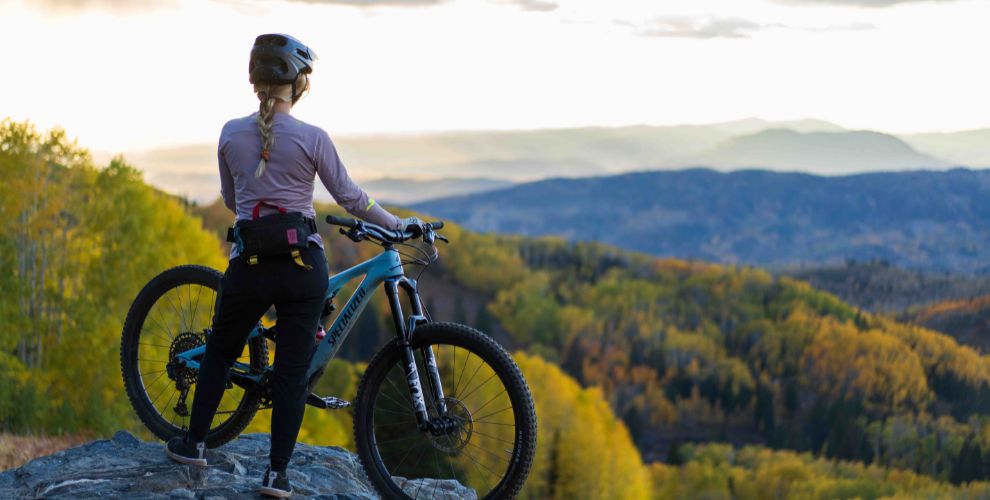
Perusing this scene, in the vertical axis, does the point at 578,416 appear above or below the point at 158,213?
below

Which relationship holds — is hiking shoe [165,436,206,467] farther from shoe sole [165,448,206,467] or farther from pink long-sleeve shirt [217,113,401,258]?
pink long-sleeve shirt [217,113,401,258]

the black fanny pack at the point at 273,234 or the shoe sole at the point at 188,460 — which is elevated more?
the black fanny pack at the point at 273,234

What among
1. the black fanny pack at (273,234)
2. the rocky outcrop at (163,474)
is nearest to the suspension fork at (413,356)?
the black fanny pack at (273,234)

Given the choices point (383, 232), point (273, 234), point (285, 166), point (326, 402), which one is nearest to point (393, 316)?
point (383, 232)

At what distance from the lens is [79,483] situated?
717 cm

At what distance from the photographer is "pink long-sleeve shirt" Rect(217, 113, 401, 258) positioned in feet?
19.2

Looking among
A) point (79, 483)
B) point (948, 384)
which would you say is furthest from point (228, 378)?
point (948, 384)

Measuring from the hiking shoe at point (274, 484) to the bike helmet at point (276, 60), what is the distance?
2658mm

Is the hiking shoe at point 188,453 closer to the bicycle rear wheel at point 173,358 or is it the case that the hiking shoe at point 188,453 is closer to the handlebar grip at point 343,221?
the bicycle rear wheel at point 173,358

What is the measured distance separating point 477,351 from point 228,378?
1918 millimetres

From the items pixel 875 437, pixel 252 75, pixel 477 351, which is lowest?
pixel 875 437

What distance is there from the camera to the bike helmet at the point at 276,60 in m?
5.84

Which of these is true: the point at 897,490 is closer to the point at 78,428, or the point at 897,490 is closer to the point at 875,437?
the point at 875,437

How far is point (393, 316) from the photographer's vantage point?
642 cm
